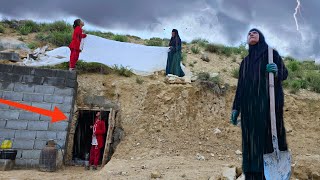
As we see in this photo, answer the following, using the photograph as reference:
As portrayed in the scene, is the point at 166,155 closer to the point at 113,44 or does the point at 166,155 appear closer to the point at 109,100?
the point at 109,100

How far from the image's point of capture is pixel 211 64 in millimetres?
14148

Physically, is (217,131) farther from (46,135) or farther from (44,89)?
(44,89)

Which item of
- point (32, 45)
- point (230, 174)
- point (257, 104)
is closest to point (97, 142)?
point (230, 174)

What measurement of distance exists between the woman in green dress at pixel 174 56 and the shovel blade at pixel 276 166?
7413mm

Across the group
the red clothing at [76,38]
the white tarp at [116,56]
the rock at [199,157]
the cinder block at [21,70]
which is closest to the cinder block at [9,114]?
the cinder block at [21,70]

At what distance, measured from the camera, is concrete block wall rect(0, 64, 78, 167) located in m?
8.54

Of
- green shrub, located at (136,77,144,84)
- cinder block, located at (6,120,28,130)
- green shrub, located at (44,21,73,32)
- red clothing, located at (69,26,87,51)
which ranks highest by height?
green shrub, located at (44,21,73,32)

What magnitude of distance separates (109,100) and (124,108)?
0.50 m

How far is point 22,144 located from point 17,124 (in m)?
0.51

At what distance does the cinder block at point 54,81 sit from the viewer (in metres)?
9.22

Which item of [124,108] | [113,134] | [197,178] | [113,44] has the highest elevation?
[113,44]

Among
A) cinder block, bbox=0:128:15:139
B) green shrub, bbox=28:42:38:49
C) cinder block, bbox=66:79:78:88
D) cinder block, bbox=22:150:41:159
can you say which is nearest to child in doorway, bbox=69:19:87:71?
cinder block, bbox=66:79:78:88

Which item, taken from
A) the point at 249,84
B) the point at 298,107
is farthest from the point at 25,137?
the point at 298,107

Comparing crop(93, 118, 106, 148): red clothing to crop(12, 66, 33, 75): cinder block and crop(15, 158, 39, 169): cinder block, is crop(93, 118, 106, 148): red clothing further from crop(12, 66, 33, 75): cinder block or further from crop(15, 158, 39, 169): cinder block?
crop(12, 66, 33, 75): cinder block
